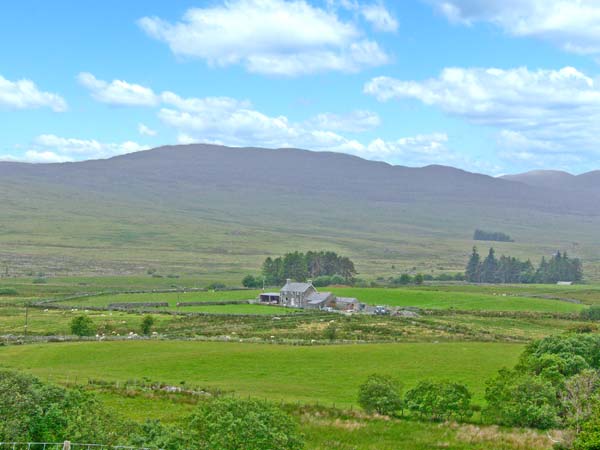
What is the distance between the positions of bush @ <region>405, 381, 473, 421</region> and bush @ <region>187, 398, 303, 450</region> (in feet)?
53.6

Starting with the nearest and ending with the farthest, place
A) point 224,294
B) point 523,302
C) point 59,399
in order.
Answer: point 59,399 → point 523,302 → point 224,294

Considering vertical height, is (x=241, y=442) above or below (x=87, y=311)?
above

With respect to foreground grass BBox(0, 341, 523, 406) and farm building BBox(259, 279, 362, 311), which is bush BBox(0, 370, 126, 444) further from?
farm building BBox(259, 279, 362, 311)

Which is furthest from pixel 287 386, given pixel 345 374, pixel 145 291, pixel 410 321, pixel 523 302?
pixel 145 291

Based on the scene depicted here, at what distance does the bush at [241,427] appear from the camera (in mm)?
26875

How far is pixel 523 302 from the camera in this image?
406ft

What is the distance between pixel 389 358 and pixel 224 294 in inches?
2950

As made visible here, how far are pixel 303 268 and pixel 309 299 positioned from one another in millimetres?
41302

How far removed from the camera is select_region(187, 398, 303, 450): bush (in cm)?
2688

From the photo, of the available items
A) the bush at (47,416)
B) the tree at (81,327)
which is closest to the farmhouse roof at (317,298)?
the tree at (81,327)

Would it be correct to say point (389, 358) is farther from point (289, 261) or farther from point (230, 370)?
point (289, 261)

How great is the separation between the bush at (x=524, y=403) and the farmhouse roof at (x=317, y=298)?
252ft

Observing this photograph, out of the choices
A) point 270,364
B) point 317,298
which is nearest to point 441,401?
point 270,364

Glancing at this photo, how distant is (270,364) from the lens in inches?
2381
